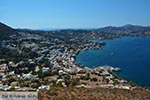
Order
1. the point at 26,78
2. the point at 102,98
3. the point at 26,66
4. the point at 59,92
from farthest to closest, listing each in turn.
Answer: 1. the point at 26,66
2. the point at 26,78
3. the point at 59,92
4. the point at 102,98

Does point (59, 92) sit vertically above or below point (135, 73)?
above

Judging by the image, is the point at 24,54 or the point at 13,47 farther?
the point at 13,47

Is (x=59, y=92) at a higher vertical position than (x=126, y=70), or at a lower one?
higher

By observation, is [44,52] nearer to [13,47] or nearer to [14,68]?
[13,47]

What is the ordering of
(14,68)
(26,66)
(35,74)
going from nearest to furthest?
1. (35,74)
2. (14,68)
3. (26,66)

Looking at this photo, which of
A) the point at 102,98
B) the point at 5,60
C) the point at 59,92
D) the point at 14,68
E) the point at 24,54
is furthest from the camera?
the point at 24,54

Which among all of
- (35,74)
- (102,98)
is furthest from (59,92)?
(35,74)

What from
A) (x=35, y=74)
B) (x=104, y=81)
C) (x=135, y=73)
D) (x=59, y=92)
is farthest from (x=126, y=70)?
(x=59, y=92)

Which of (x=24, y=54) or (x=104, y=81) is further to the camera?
(x=24, y=54)

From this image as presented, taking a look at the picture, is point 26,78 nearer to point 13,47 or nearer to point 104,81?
point 104,81
